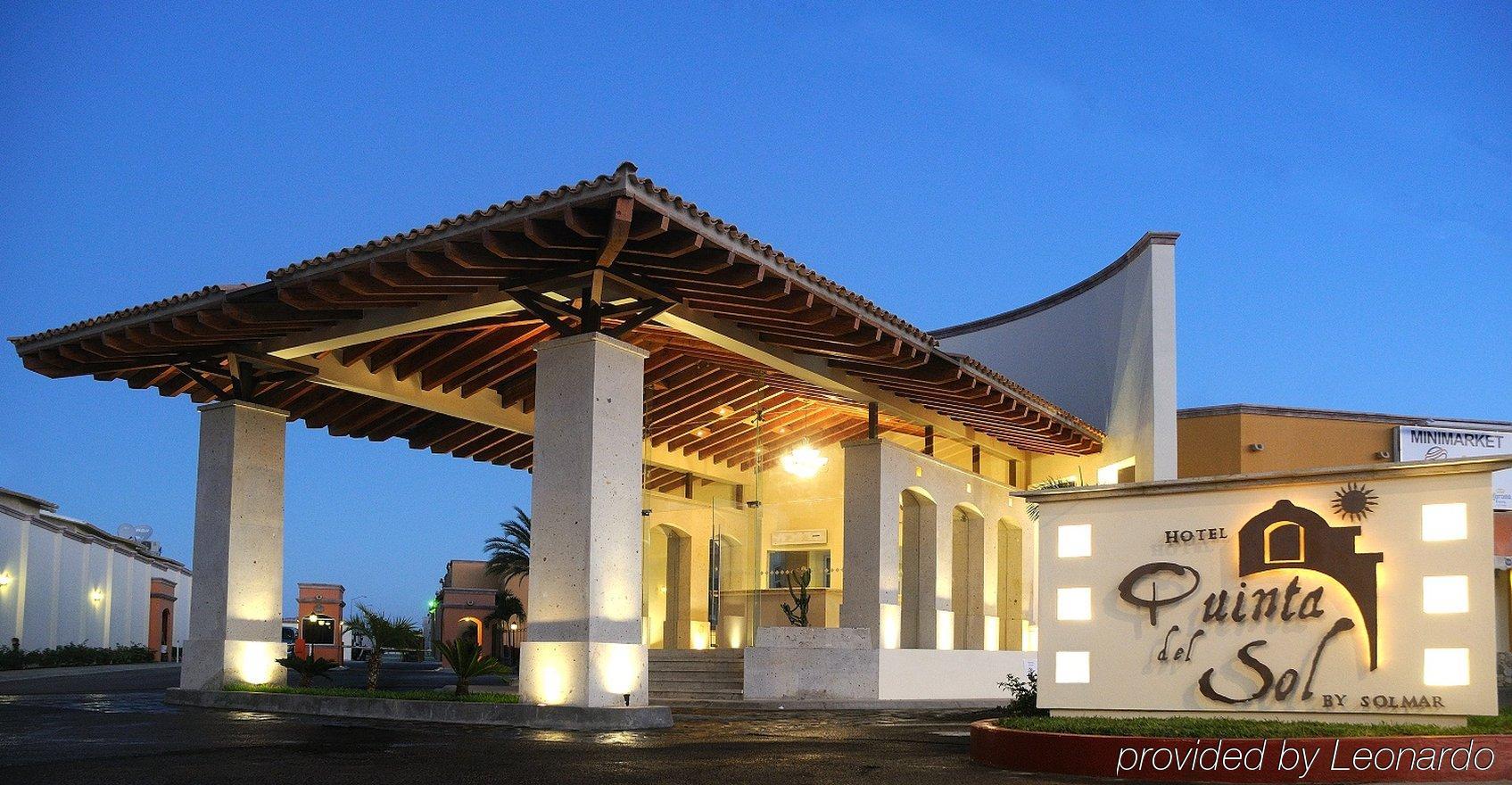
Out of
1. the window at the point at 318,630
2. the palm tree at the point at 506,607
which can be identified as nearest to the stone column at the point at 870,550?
the palm tree at the point at 506,607

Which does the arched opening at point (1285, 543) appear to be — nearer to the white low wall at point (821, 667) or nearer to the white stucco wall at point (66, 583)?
the white low wall at point (821, 667)

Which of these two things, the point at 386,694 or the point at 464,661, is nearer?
the point at 464,661

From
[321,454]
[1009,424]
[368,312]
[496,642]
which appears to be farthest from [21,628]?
[321,454]

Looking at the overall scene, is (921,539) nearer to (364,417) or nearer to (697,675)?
(697,675)

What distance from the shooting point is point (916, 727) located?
14680 millimetres

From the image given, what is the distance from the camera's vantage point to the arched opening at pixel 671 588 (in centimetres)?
2700

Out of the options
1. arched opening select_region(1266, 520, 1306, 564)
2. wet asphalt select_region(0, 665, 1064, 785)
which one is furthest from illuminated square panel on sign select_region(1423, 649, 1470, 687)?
wet asphalt select_region(0, 665, 1064, 785)

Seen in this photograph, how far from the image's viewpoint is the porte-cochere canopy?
13.0m

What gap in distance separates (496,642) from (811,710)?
3860cm

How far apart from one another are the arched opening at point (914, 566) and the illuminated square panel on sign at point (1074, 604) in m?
10.6

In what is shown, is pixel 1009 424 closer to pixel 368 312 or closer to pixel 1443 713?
pixel 368 312

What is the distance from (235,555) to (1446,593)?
14366mm

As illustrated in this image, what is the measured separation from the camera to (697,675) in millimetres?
21438

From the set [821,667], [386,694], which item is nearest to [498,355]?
[386,694]
